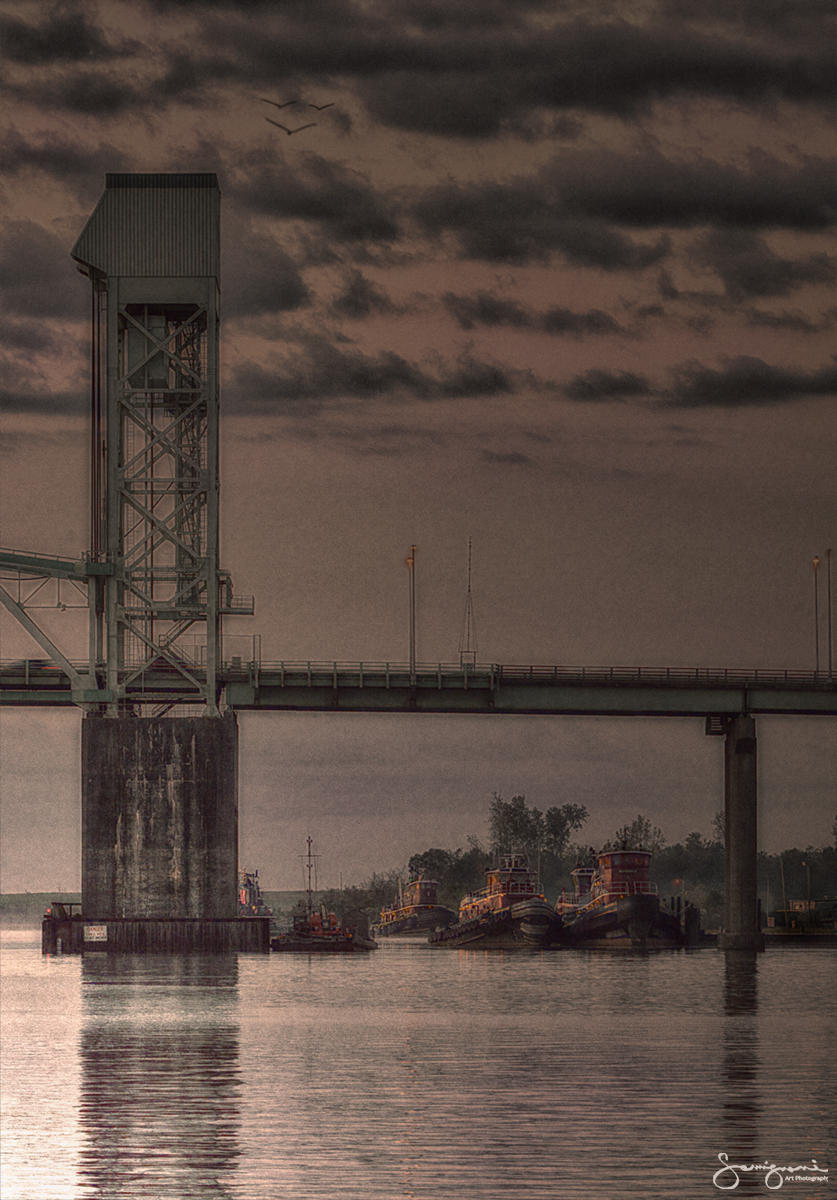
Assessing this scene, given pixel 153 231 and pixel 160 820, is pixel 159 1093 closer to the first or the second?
pixel 160 820

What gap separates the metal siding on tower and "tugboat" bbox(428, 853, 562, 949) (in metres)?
56.2

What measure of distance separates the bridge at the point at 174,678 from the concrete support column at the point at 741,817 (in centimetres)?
13

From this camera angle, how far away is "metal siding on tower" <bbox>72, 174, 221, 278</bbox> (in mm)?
122875

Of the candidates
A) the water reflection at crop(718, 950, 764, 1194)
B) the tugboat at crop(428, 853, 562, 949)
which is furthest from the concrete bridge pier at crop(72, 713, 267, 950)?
the tugboat at crop(428, 853, 562, 949)

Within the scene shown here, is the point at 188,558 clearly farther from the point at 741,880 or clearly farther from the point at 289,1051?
Result: the point at 289,1051

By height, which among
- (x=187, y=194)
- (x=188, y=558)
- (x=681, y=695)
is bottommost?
(x=681, y=695)

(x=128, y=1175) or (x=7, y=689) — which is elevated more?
(x=7, y=689)

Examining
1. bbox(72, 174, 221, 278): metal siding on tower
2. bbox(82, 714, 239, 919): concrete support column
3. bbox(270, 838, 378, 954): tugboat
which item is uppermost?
bbox(72, 174, 221, 278): metal siding on tower

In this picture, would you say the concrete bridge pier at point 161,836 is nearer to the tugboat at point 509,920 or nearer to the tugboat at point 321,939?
the tugboat at point 321,939

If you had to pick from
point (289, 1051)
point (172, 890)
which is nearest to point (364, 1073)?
point (289, 1051)

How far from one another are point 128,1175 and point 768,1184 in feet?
30.4

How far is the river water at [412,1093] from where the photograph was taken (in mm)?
30547

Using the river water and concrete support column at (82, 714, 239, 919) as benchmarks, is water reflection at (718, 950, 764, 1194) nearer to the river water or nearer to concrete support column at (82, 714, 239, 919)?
the river water

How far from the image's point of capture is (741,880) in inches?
5153
